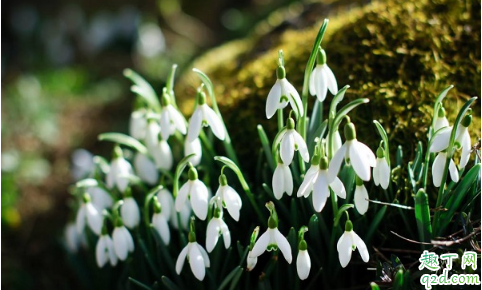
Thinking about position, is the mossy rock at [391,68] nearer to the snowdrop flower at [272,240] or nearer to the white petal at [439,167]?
the white petal at [439,167]

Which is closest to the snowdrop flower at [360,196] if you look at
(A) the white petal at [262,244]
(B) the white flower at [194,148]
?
(A) the white petal at [262,244]

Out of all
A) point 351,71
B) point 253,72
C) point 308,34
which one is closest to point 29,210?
point 253,72

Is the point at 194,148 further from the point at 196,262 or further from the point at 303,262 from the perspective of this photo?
the point at 303,262

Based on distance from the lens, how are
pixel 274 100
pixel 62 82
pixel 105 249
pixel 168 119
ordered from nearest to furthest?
pixel 274 100
pixel 168 119
pixel 105 249
pixel 62 82

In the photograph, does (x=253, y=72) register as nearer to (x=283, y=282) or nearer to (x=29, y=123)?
(x=283, y=282)

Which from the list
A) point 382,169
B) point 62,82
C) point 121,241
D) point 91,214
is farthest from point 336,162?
point 62,82

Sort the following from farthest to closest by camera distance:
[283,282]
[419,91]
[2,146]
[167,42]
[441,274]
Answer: [167,42] → [2,146] → [419,91] → [283,282] → [441,274]

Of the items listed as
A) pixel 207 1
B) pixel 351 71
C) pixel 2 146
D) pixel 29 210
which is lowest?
pixel 29 210
